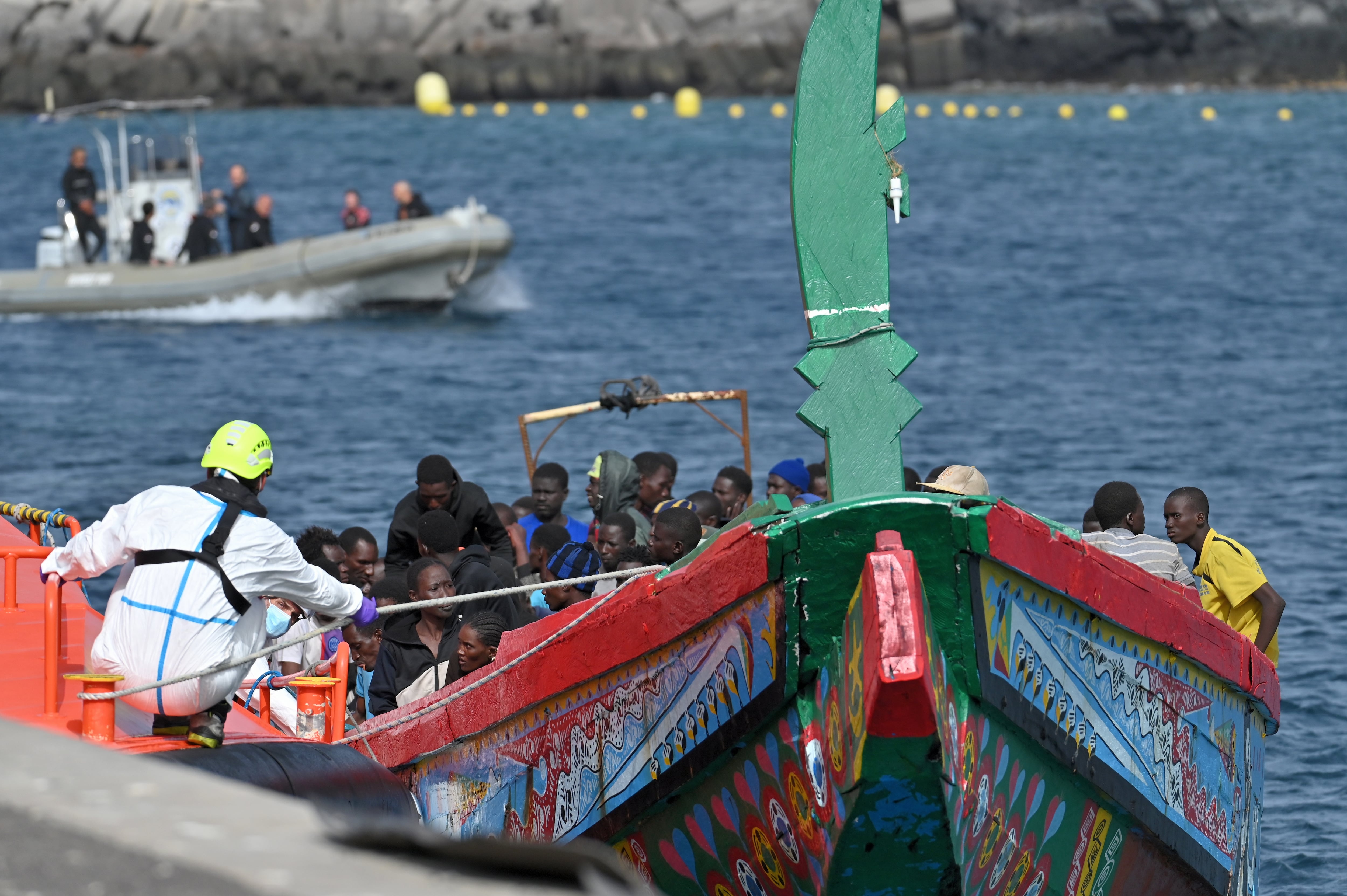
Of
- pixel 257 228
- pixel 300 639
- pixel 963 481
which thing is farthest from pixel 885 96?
pixel 300 639

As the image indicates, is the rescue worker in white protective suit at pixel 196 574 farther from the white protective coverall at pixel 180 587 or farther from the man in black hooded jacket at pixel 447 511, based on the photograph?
the man in black hooded jacket at pixel 447 511

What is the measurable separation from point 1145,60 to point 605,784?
7807cm

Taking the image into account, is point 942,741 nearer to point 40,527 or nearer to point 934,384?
point 40,527

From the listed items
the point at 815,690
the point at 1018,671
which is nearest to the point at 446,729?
the point at 815,690

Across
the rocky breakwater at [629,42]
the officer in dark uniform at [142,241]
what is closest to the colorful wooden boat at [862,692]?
the officer in dark uniform at [142,241]

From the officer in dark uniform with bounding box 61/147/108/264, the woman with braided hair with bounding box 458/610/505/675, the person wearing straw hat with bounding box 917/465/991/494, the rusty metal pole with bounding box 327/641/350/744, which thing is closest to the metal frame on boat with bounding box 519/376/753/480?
the woman with braided hair with bounding box 458/610/505/675

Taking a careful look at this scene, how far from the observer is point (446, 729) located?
6852mm

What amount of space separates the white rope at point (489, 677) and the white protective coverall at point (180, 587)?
0.72 meters

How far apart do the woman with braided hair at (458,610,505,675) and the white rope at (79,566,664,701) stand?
1.90ft

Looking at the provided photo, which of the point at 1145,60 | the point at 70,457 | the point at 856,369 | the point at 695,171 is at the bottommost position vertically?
the point at 70,457

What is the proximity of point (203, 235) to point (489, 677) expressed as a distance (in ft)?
71.5

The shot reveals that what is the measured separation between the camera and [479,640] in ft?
23.7

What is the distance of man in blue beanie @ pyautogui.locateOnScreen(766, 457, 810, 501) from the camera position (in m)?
9.98

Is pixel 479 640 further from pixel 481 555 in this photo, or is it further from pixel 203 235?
pixel 203 235
